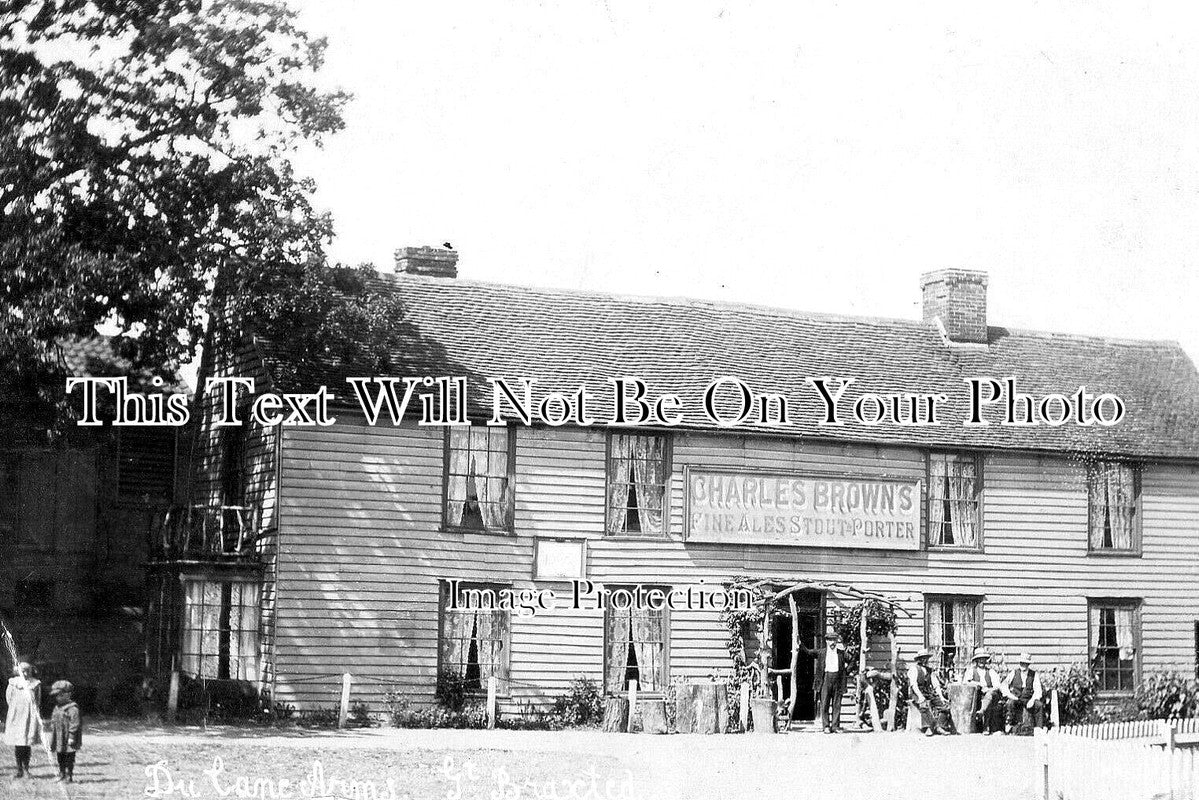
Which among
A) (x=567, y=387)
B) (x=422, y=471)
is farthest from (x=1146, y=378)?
(x=422, y=471)

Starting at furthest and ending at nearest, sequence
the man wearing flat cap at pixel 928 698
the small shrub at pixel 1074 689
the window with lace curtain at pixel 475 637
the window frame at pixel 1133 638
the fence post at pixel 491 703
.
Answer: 1. the window frame at pixel 1133 638
2. the small shrub at pixel 1074 689
3. the man wearing flat cap at pixel 928 698
4. the window with lace curtain at pixel 475 637
5. the fence post at pixel 491 703

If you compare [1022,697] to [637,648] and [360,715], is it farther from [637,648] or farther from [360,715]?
[360,715]

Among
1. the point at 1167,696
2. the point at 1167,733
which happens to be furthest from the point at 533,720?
the point at 1167,696

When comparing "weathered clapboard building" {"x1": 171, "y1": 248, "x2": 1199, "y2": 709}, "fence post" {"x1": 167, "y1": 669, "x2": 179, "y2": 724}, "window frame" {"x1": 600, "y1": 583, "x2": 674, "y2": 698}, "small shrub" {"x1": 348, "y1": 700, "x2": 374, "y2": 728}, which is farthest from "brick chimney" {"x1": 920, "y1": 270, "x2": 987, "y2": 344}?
"fence post" {"x1": 167, "y1": 669, "x2": 179, "y2": 724}

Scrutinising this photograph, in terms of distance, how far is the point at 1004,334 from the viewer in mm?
30203

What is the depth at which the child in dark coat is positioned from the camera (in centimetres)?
A: 1642

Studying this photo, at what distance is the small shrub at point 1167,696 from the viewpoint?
26281 millimetres

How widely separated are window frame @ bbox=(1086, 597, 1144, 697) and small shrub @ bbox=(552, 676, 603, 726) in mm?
9149

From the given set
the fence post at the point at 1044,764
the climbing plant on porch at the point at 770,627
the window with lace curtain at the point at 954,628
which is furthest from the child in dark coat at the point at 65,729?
the window with lace curtain at the point at 954,628

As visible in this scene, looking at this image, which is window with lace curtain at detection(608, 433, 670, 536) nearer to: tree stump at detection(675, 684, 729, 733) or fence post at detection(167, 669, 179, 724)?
tree stump at detection(675, 684, 729, 733)

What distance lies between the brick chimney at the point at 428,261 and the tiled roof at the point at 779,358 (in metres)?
0.80

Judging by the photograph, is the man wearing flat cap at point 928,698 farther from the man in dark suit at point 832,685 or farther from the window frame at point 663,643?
the window frame at point 663,643

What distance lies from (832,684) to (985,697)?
2499 mm

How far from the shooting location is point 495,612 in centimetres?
2416
